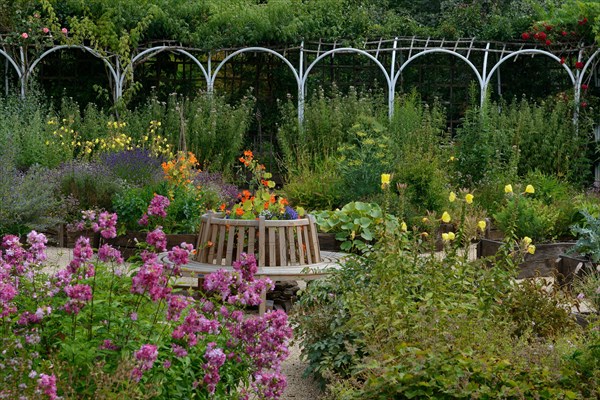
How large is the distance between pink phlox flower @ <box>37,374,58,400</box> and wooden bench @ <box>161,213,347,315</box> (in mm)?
3223

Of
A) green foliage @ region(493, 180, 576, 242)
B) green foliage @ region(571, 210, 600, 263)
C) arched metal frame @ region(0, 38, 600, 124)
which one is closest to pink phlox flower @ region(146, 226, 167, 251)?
green foliage @ region(571, 210, 600, 263)

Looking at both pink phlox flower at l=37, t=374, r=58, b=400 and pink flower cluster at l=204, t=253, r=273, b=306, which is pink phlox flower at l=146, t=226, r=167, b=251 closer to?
pink flower cluster at l=204, t=253, r=273, b=306

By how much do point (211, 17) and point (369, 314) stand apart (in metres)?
10.0

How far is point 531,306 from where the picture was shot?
502 centimetres

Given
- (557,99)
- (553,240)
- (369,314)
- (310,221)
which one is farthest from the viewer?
(557,99)

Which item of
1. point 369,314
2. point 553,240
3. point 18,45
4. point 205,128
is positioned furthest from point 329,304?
point 18,45

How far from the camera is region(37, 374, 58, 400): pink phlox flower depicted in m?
2.69

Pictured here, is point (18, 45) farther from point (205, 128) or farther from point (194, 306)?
point (194, 306)

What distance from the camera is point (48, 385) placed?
9.03 ft

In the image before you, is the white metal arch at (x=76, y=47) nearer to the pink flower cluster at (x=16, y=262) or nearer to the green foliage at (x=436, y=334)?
the green foliage at (x=436, y=334)

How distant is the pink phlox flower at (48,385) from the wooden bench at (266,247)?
10.6ft

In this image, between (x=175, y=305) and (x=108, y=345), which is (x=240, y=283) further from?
(x=108, y=345)

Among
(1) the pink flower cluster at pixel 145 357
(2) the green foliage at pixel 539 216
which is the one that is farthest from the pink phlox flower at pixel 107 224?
(2) the green foliage at pixel 539 216

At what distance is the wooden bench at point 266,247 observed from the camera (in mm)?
6102
